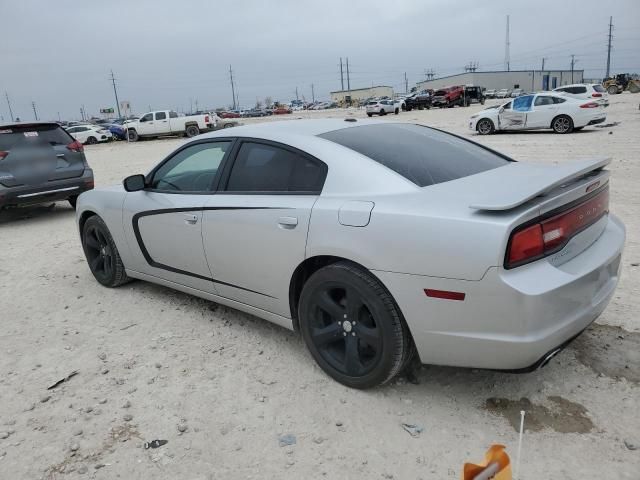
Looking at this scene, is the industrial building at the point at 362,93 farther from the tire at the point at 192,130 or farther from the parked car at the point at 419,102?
the tire at the point at 192,130

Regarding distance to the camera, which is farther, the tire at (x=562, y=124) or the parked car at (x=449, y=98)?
the parked car at (x=449, y=98)

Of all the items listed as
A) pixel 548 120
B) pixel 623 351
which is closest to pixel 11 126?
pixel 623 351

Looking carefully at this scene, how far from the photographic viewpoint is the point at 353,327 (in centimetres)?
285

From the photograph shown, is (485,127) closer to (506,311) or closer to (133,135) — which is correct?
(506,311)

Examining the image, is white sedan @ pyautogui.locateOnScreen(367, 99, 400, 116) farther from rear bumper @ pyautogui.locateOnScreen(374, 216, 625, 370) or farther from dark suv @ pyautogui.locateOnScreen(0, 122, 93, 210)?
rear bumper @ pyautogui.locateOnScreen(374, 216, 625, 370)

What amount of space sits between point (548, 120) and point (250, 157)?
54.6ft

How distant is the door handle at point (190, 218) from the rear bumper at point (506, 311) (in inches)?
63.5

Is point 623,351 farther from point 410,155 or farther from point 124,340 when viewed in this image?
point 124,340

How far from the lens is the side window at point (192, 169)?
3.75 m

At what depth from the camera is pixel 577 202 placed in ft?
8.59

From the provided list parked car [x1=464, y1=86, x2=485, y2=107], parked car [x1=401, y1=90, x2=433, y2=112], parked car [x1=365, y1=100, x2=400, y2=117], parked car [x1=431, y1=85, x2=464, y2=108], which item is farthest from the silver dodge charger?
parked car [x1=464, y1=86, x2=485, y2=107]

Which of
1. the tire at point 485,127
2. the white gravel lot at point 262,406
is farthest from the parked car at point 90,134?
the white gravel lot at point 262,406

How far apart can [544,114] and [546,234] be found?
55.9 feet

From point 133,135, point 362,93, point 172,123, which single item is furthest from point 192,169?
point 362,93
